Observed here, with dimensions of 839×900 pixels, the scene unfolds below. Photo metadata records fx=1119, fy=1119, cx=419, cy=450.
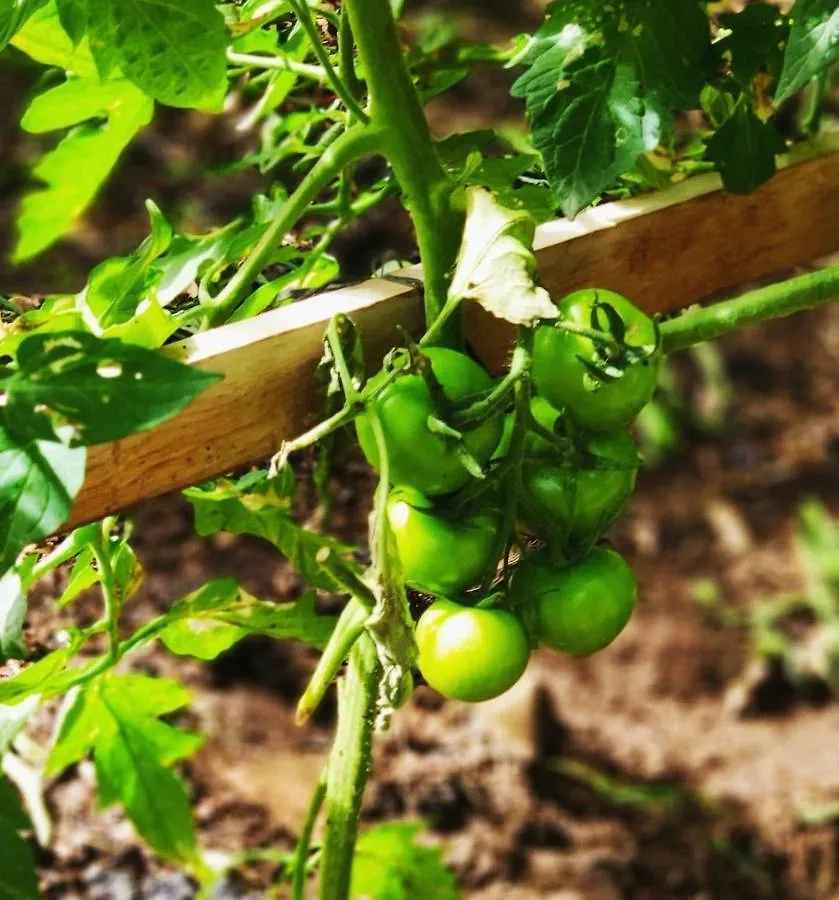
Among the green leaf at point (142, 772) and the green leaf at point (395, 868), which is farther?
the green leaf at point (395, 868)

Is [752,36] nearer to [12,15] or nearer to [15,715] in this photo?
[12,15]

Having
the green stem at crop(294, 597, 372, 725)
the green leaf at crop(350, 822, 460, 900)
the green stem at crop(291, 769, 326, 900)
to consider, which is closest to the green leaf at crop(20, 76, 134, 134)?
the green stem at crop(294, 597, 372, 725)

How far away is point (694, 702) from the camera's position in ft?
6.69

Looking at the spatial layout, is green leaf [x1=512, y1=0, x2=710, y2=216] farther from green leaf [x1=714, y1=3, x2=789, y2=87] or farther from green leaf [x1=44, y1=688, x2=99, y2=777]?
green leaf [x1=44, y1=688, x2=99, y2=777]

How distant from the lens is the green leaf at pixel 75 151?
82 centimetres

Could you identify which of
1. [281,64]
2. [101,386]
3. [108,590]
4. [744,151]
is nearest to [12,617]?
[108,590]

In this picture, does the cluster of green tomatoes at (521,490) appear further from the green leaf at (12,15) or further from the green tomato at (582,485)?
the green leaf at (12,15)

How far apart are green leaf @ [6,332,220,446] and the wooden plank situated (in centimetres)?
8

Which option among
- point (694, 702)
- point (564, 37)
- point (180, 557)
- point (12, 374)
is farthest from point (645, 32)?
point (694, 702)

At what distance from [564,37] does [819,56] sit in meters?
0.16

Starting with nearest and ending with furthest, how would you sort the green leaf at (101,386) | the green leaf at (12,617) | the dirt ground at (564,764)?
the green leaf at (101,386)
the green leaf at (12,617)
the dirt ground at (564,764)

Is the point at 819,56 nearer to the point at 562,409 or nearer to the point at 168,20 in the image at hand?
the point at 562,409

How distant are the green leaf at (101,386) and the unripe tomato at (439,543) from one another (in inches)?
6.9

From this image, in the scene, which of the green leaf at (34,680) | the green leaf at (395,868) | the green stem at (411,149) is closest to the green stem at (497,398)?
the green stem at (411,149)
